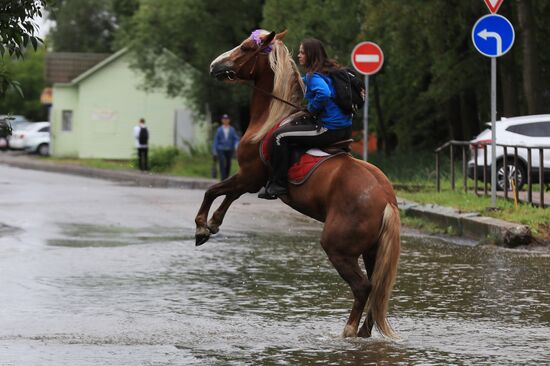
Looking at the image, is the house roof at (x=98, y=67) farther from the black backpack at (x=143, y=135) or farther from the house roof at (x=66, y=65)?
the black backpack at (x=143, y=135)

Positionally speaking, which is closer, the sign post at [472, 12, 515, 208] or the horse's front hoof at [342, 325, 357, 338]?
the horse's front hoof at [342, 325, 357, 338]

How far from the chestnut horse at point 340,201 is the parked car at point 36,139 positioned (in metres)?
54.8

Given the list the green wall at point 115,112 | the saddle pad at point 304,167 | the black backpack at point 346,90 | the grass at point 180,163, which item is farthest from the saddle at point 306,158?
the green wall at point 115,112

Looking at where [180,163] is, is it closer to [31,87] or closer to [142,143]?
[142,143]

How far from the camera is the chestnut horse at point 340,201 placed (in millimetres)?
8820

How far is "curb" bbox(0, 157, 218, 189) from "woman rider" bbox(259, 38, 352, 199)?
880 inches

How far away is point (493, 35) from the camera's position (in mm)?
18344

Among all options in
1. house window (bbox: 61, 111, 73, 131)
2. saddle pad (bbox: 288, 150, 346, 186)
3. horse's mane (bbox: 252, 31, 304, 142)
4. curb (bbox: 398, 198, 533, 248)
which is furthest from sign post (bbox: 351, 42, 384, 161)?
house window (bbox: 61, 111, 73, 131)

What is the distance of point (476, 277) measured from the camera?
12578 mm

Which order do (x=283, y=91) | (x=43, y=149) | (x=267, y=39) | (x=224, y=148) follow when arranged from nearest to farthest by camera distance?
(x=283, y=91) → (x=267, y=39) → (x=224, y=148) → (x=43, y=149)

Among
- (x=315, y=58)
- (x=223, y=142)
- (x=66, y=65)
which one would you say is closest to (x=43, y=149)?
(x=66, y=65)

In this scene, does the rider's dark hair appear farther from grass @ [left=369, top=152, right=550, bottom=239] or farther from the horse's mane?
grass @ [left=369, top=152, right=550, bottom=239]

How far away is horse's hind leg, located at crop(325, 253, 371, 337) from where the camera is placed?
8.81 m

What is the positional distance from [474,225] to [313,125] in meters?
8.44
